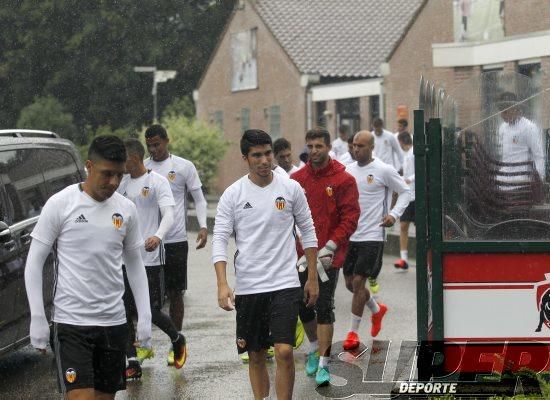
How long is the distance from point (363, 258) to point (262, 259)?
12.1 ft

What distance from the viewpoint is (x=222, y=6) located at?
59.1 m

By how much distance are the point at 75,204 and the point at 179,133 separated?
31.9m

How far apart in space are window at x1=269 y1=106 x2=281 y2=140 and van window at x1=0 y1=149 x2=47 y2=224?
34.0 m

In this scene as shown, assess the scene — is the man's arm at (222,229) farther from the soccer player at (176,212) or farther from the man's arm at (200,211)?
the man's arm at (200,211)

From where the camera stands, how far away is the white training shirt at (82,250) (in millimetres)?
6480

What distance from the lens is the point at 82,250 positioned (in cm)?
651

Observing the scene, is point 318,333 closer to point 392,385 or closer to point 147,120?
point 392,385

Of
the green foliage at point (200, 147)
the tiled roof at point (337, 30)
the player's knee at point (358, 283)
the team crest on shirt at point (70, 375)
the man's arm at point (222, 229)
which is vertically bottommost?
the green foliage at point (200, 147)

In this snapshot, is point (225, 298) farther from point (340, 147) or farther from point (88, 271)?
point (340, 147)

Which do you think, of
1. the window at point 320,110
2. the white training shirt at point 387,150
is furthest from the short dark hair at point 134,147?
the window at point 320,110

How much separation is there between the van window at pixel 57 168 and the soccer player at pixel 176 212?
706 mm

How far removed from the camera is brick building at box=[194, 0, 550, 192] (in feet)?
98.6

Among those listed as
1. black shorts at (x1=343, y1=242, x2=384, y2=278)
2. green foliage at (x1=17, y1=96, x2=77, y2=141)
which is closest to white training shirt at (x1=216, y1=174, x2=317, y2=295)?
black shorts at (x1=343, y1=242, x2=384, y2=278)

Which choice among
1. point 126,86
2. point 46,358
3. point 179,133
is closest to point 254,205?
point 46,358
